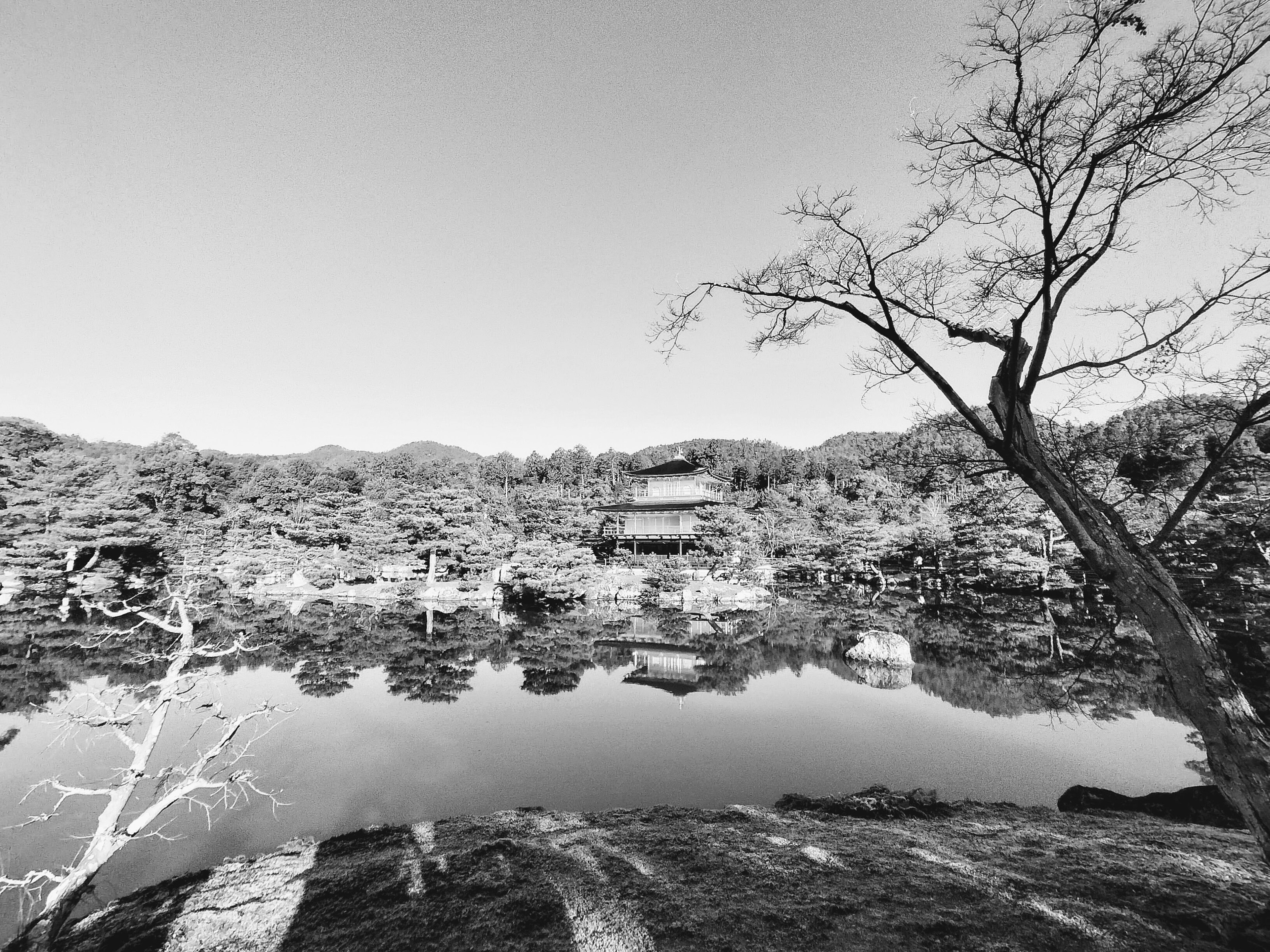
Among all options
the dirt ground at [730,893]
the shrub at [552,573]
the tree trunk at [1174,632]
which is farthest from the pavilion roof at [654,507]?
the tree trunk at [1174,632]

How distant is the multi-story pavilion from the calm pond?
11.3m

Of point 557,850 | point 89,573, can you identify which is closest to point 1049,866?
point 557,850

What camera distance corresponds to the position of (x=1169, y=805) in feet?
17.7

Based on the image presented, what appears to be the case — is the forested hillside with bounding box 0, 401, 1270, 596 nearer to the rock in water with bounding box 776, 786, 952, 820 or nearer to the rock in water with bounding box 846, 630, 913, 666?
the rock in water with bounding box 776, 786, 952, 820

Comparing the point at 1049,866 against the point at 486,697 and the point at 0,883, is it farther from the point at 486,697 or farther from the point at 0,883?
the point at 486,697

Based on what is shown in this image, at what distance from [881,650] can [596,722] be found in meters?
7.78

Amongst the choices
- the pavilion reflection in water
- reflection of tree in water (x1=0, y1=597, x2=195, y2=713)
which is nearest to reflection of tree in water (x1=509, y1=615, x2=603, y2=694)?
the pavilion reflection in water

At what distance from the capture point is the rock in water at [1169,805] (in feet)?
16.4

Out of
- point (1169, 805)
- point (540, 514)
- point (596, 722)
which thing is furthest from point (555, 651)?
point (1169, 805)

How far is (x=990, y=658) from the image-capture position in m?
13.0

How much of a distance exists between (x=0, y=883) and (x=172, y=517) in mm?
29785

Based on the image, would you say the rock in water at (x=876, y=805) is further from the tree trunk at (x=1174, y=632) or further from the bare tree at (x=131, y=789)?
the bare tree at (x=131, y=789)

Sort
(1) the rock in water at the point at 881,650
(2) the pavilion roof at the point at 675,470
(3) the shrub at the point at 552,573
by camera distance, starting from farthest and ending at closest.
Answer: (2) the pavilion roof at the point at 675,470, (3) the shrub at the point at 552,573, (1) the rock in water at the point at 881,650

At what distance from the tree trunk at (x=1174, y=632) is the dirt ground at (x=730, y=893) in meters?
0.75
